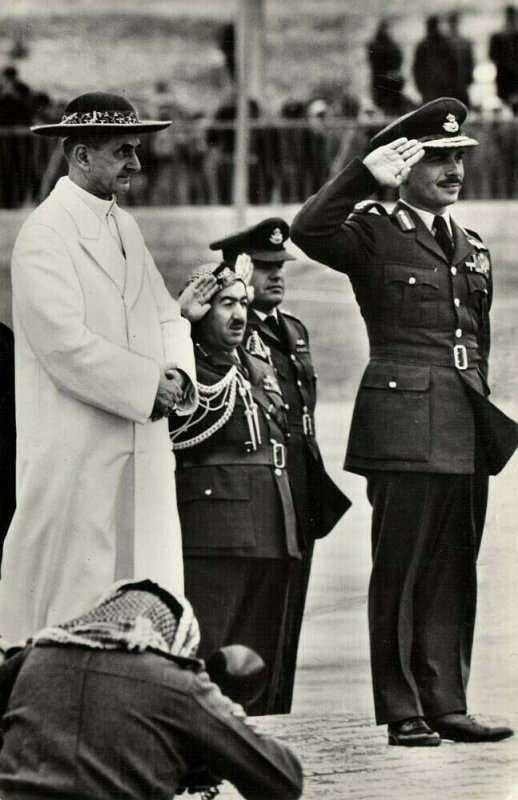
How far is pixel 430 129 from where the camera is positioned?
285 inches

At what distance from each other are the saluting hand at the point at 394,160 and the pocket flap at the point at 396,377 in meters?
0.74

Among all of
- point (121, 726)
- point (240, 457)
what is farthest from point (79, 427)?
point (121, 726)

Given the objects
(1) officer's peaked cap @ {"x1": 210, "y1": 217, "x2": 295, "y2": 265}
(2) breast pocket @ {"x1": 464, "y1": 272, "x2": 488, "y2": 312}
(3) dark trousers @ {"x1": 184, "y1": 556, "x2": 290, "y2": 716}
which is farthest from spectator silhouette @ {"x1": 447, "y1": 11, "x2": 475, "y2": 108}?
(3) dark trousers @ {"x1": 184, "y1": 556, "x2": 290, "y2": 716}

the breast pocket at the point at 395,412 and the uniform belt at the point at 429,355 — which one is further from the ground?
the uniform belt at the point at 429,355

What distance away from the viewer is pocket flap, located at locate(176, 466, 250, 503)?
23.1ft

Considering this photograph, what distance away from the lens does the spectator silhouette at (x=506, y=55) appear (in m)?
7.48

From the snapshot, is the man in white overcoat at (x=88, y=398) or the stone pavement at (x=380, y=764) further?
the stone pavement at (x=380, y=764)

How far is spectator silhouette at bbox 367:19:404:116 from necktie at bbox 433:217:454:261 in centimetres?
50

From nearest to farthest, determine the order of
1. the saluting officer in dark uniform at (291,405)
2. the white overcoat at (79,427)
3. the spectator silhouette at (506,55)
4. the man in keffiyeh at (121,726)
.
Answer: the man in keffiyeh at (121,726) → the white overcoat at (79,427) → the saluting officer in dark uniform at (291,405) → the spectator silhouette at (506,55)

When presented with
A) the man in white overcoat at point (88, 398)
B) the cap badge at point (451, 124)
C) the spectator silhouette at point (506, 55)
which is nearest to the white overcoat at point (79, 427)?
the man in white overcoat at point (88, 398)

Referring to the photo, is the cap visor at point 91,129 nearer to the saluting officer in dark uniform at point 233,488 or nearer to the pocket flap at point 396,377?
the saluting officer in dark uniform at point 233,488

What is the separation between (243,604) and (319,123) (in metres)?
2.04

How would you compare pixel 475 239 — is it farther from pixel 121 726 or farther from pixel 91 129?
pixel 121 726

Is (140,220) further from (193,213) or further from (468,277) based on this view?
(468,277)
